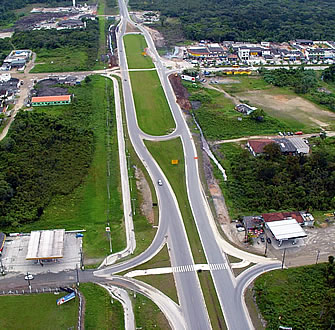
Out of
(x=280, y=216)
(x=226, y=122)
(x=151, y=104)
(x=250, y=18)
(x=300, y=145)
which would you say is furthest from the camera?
(x=250, y=18)

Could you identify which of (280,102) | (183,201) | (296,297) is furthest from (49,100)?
(296,297)

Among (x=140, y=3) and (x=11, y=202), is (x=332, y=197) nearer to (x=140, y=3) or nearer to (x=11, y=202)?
(x=11, y=202)

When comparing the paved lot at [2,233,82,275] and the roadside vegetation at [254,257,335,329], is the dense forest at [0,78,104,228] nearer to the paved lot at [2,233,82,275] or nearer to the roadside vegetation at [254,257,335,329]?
the paved lot at [2,233,82,275]

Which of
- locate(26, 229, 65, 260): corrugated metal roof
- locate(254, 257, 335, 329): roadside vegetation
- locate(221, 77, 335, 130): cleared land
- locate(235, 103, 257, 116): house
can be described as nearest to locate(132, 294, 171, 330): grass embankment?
locate(254, 257, 335, 329): roadside vegetation

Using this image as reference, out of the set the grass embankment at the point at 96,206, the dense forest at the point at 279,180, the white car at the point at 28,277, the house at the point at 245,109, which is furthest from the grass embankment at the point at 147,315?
the house at the point at 245,109

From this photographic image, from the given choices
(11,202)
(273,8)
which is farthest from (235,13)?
(11,202)

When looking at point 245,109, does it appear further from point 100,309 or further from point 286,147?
point 100,309
